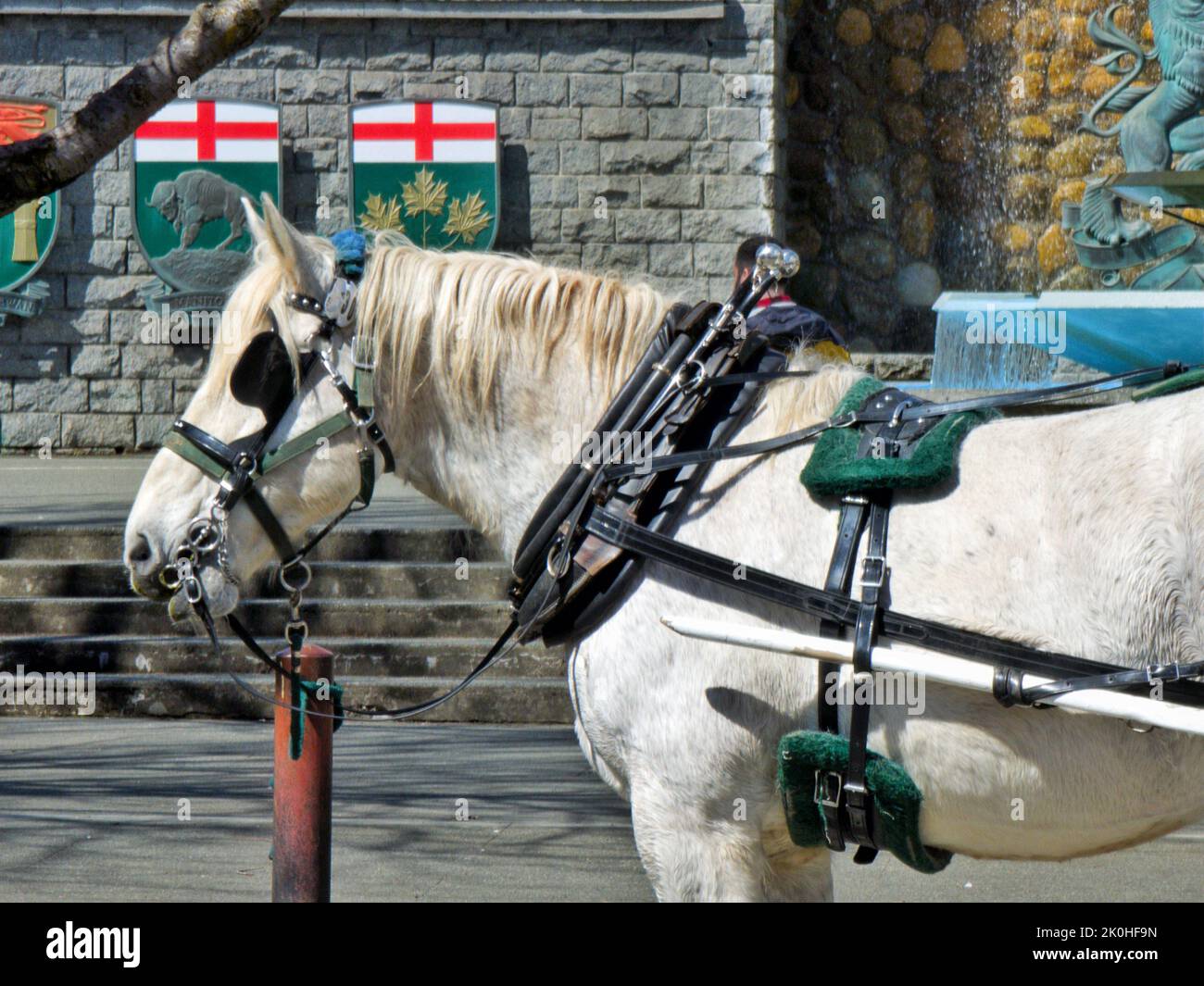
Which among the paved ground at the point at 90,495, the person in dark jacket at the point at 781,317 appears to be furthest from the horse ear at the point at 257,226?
the paved ground at the point at 90,495

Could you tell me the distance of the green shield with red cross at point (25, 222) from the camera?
13258 millimetres

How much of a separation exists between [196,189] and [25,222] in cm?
163

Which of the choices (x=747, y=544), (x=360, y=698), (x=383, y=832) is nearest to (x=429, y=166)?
(x=360, y=698)

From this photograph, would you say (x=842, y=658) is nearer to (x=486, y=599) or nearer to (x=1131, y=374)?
(x=1131, y=374)

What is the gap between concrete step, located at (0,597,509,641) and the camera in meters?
7.82

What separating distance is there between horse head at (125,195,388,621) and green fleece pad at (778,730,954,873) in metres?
1.12

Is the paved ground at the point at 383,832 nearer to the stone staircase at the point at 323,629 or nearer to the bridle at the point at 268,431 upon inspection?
the stone staircase at the point at 323,629

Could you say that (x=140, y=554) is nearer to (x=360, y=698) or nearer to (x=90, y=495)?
(x=360, y=698)

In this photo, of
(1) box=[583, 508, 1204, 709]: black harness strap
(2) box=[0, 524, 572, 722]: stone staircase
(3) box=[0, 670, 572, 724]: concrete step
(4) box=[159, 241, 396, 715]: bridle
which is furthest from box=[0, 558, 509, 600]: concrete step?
(1) box=[583, 508, 1204, 709]: black harness strap

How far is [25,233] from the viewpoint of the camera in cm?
1331

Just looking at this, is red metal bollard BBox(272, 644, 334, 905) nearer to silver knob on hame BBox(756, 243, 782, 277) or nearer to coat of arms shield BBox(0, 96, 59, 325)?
silver knob on hame BBox(756, 243, 782, 277)

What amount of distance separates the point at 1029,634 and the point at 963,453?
38 cm

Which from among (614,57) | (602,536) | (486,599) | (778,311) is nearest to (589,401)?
(602,536)

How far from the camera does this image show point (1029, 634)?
2.50m
